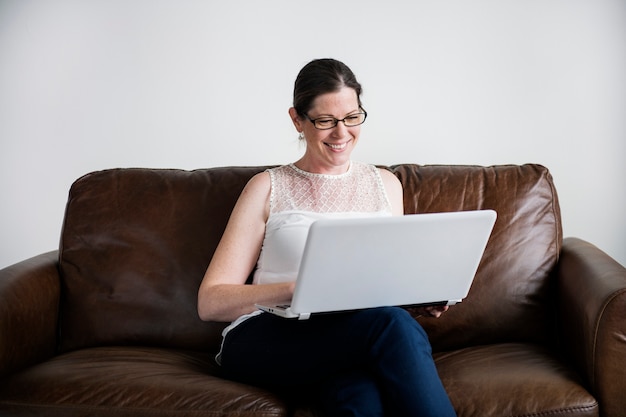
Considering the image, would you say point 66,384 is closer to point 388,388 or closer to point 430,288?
point 388,388

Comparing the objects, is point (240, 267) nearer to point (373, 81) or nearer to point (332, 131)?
point (332, 131)

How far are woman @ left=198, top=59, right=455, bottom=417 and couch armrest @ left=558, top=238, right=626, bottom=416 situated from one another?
41cm

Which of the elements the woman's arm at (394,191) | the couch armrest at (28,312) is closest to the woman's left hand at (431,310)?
the woman's arm at (394,191)

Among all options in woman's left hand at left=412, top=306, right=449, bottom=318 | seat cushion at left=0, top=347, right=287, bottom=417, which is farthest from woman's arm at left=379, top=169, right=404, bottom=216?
seat cushion at left=0, top=347, right=287, bottom=417

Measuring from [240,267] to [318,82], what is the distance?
55 centimetres

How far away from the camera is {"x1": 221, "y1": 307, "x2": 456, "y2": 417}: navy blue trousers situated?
66.2 inches

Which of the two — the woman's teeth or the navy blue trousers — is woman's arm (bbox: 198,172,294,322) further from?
the woman's teeth

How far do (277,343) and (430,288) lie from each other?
0.39 metres

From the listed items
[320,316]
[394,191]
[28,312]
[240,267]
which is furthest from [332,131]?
[28,312]

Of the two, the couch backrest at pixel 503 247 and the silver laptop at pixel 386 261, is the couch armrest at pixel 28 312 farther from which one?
the couch backrest at pixel 503 247

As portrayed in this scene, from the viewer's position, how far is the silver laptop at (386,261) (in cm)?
162

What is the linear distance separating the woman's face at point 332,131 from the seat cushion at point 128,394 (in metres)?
0.69

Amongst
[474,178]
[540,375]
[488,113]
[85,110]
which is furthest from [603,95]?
[85,110]

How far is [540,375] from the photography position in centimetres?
194
